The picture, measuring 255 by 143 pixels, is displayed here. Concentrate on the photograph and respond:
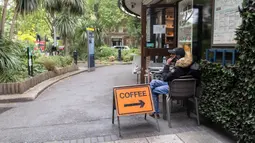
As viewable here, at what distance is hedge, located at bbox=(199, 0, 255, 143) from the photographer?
2.42 meters

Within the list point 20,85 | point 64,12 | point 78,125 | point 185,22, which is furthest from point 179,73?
point 64,12

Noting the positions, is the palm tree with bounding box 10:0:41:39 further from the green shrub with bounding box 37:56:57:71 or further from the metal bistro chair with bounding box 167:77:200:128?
the metal bistro chair with bounding box 167:77:200:128

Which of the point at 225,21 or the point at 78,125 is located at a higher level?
the point at 225,21

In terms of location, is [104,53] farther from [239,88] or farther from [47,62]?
[239,88]

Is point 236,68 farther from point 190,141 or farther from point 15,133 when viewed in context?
point 15,133

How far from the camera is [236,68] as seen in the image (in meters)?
2.73

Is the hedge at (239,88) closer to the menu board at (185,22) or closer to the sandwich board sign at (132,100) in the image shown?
the sandwich board sign at (132,100)

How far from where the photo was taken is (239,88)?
2.65 meters

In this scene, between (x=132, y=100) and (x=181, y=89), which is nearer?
(x=132, y=100)

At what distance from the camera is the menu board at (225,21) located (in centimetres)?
314

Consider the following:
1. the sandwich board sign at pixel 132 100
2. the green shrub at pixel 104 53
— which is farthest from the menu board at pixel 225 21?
the green shrub at pixel 104 53

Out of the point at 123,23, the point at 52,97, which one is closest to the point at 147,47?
the point at 52,97

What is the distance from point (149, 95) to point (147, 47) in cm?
264

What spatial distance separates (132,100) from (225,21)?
6.36 ft
